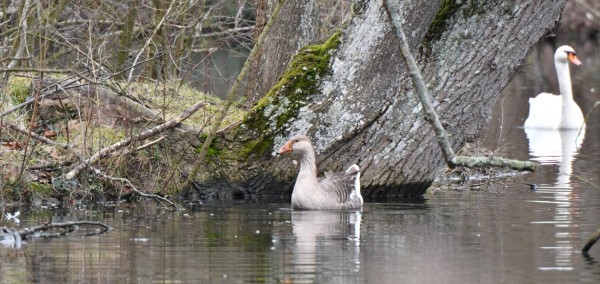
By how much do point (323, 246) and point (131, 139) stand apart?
3976mm

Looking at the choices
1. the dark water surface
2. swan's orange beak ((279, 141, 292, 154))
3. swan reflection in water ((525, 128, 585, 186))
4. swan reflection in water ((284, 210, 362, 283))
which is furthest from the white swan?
swan reflection in water ((284, 210, 362, 283))

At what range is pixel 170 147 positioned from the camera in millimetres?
13445

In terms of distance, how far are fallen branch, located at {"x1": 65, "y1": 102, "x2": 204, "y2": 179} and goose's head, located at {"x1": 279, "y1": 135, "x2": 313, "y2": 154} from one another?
104cm

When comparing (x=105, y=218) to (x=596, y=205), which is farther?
(x=596, y=205)

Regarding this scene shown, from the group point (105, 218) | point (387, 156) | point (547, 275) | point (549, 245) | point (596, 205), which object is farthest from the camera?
point (387, 156)

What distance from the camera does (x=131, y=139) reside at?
12867mm

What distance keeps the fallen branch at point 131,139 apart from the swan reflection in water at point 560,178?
399 cm

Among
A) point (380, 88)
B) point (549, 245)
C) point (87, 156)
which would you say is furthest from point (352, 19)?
point (549, 245)

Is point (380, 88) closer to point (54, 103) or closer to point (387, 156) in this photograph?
point (387, 156)

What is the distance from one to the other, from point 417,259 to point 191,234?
2.30 m

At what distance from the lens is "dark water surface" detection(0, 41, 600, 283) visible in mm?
8219

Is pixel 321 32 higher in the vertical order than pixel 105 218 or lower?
higher

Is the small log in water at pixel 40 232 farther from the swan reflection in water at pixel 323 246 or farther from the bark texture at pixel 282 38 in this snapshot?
the bark texture at pixel 282 38

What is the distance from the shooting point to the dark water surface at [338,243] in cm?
822
